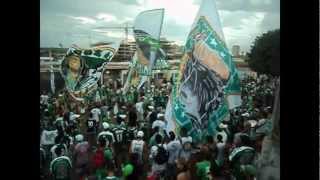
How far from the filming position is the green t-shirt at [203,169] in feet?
16.0

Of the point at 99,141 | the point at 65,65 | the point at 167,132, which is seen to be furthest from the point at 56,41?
the point at 167,132

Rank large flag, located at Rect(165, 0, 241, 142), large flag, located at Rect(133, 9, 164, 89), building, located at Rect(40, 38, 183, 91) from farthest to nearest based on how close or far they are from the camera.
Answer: large flag, located at Rect(165, 0, 241, 142) → large flag, located at Rect(133, 9, 164, 89) → building, located at Rect(40, 38, 183, 91)

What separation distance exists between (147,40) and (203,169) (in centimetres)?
126

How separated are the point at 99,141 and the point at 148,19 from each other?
1157 millimetres

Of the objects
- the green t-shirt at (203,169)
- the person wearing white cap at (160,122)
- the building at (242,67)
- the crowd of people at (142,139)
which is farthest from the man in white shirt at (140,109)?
the building at (242,67)

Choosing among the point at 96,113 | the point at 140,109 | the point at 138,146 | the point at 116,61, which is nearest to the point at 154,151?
the point at 138,146

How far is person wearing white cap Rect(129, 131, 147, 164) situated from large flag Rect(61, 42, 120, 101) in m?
0.57

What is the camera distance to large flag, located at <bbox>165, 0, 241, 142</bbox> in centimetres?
486

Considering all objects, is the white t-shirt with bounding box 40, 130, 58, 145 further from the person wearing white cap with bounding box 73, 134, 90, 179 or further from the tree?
the tree

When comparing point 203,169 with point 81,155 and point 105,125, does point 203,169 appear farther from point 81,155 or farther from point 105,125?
point 81,155

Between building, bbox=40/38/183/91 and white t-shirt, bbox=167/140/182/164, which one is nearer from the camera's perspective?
building, bbox=40/38/183/91

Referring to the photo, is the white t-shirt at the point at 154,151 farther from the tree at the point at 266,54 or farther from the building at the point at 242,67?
the tree at the point at 266,54

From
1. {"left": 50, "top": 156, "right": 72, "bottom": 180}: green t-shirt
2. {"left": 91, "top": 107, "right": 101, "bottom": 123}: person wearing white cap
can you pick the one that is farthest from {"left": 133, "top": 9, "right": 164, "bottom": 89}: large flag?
{"left": 50, "top": 156, "right": 72, "bottom": 180}: green t-shirt

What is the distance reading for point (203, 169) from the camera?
4.89m
